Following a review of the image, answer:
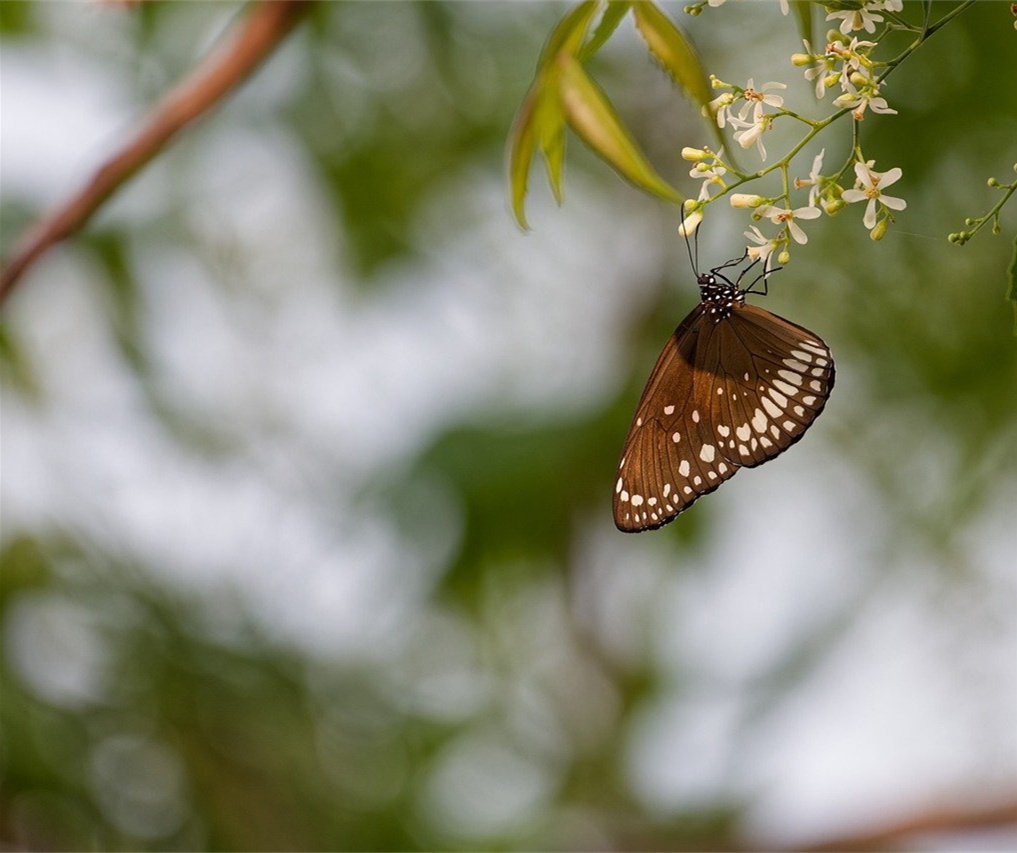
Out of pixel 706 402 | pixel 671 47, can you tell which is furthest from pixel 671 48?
pixel 706 402

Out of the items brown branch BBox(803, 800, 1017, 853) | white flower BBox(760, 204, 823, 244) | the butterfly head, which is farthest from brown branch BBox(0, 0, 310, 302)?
brown branch BBox(803, 800, 1017, 853)

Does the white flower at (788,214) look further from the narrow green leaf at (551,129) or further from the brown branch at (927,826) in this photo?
the brown branch at (927,826)

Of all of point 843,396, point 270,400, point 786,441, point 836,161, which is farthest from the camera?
point 270,400

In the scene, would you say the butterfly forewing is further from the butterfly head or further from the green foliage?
the green foliage

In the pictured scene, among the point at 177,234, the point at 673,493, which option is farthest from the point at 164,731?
the point at 673,493

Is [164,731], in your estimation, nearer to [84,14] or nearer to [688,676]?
[688,676]

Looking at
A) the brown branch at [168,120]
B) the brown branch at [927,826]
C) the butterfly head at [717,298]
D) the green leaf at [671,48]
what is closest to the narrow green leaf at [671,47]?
the green leaf at [671,48]

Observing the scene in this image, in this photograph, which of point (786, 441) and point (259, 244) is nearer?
point (786, 441)

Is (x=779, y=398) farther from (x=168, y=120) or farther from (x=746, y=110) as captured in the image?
(x=168, y=120)
